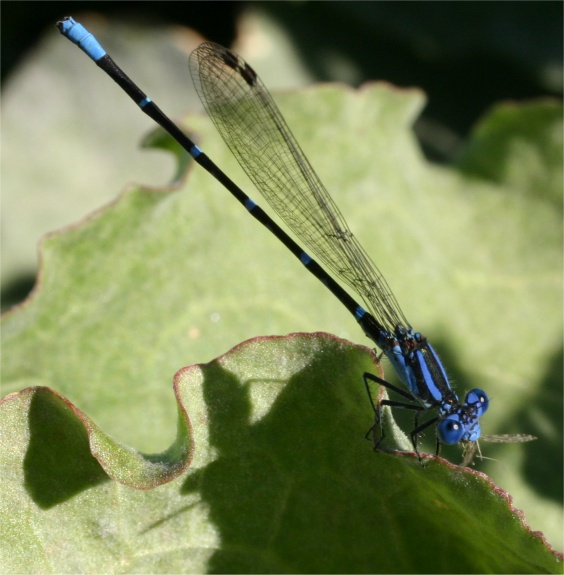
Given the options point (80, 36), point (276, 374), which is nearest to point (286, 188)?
point (80, 36)

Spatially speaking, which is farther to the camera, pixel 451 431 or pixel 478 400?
pixel 478 400

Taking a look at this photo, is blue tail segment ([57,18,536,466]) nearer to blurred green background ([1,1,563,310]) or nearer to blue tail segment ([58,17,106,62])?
blue tail segment ([58,17,106,62])

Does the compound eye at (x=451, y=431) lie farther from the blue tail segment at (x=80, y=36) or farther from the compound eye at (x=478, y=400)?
the blue tail segment at (x=80, y=36)

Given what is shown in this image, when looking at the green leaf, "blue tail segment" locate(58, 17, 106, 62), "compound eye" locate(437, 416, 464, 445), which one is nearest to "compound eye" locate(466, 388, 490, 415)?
"compound eye" locate(437, 416, 464, 445)

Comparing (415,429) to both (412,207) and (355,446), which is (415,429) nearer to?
(355,446)

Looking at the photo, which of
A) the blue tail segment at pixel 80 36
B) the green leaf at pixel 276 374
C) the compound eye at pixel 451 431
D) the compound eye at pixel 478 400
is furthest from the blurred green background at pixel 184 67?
the compound eye at pixel 451 431

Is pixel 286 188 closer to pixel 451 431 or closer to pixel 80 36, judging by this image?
pixel 80 36
